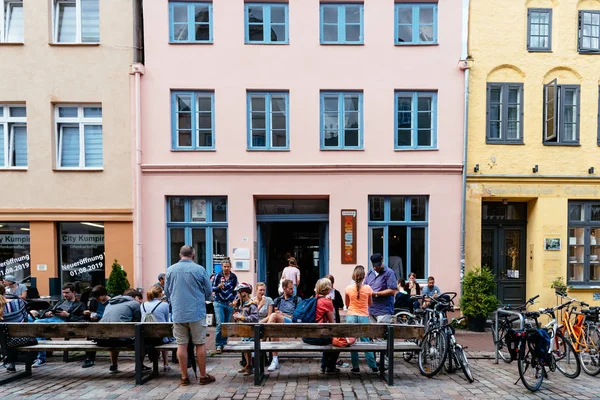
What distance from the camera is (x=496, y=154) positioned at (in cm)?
970

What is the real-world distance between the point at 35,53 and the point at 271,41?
6.23 m

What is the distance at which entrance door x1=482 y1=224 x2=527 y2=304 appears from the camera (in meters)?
10.3

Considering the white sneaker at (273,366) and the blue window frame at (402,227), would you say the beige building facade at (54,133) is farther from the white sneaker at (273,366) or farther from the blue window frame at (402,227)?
the blue window frame at (402,227)

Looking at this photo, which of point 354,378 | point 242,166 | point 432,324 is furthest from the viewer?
point 242,166

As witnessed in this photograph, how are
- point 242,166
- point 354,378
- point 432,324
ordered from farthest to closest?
point 242,166
point 432,324
point 354,378

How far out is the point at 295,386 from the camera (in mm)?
5223

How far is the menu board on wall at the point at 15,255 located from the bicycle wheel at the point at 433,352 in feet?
33.0

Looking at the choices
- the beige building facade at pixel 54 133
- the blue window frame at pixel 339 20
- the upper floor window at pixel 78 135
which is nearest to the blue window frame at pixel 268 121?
the blue window frame at pixel 339 20

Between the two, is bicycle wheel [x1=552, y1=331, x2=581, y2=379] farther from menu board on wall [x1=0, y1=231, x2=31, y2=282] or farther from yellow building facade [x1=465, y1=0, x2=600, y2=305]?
menu board on wall [x1=0, y1=231, x2=31, y2=282]

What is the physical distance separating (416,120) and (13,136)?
1083 cm

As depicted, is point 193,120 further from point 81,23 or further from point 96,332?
point 96,332

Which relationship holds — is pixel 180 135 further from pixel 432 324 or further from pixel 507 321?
pixel 507 321

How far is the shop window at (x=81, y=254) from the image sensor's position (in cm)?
995

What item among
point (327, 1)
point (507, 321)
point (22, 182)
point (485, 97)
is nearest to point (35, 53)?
point (22, 182)
